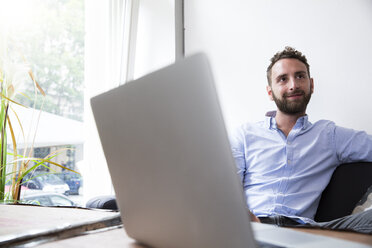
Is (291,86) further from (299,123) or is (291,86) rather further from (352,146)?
(352,146)

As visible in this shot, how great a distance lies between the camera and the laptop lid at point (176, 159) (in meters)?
0.45

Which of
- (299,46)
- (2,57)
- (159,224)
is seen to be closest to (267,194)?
(299,46)

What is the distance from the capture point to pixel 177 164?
52 cm

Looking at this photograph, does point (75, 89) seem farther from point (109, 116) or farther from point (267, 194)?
point (109, 116)

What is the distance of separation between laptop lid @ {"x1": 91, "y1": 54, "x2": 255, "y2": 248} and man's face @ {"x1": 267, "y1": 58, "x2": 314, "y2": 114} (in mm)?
1377

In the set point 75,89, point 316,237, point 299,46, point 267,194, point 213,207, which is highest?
point 299,46

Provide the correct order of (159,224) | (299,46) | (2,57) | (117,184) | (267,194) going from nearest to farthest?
(159,224)
(117,184)
(267,194)
(2,57)
(299,46)

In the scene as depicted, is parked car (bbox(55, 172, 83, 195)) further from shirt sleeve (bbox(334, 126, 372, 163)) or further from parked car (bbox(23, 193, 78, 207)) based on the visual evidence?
shirt sleeve (bbox(334, 126, 372, 163))

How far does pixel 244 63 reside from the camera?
2.49m

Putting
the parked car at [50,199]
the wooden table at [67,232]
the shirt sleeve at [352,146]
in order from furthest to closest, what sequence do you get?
the parked car at [50,199] → the shirt sleeve at [352,146] → the wooden table at [67,232]

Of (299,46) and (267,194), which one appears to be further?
(299,46)

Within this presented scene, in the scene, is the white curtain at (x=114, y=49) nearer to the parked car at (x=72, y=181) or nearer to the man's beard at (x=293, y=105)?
the parked car at (x=72, y=181)

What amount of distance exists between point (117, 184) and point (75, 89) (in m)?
2.35

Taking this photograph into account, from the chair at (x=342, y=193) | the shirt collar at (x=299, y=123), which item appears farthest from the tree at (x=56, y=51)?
the shirt collar at (x=299, y=123)
